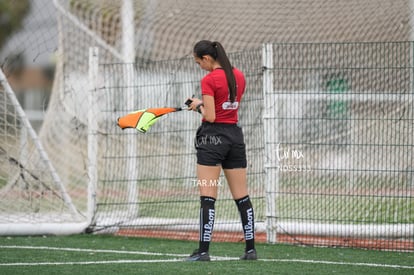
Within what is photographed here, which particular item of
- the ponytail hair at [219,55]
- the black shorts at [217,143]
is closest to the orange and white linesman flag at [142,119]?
the black shorts at [217,143]

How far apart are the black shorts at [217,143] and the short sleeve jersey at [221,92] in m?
0.07

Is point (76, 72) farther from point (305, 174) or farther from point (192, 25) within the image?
point (305, 174)

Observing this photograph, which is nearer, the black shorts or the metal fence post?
the black shorts

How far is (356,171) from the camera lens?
945 cm

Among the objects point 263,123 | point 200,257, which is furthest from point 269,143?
point 200,257

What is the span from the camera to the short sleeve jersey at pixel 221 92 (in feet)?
25.3

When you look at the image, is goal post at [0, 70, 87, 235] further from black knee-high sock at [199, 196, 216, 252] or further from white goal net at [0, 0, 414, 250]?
black knee-high sock at [199, 196, 216, 252]

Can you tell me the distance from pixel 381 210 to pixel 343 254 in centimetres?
85

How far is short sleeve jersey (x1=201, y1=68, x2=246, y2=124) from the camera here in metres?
7.72

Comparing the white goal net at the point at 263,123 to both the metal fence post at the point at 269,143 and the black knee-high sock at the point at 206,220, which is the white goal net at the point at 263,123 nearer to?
the metal fence post at the point at 269,143

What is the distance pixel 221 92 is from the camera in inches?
306

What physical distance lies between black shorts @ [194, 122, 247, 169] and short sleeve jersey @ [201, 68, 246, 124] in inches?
2.8

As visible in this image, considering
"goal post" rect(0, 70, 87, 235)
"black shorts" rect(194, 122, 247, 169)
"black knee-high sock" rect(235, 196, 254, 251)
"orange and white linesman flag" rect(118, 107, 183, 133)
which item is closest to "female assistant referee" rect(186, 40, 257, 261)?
"black shorts" rect(194, 122, 247, 169)

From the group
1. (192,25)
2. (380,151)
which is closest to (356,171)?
(380,151)
